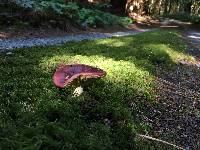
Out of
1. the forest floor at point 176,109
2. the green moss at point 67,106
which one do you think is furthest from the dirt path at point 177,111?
the green moss at point 67,106

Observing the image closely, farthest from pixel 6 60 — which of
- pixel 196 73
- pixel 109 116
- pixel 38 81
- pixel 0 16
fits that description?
pixel 0 16

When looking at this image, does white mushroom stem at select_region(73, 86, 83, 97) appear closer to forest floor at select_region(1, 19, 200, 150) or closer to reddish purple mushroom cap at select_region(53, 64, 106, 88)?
reddish purple mushroom cap at select_region(53, 64, 106, 88)

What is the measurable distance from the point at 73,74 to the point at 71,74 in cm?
6

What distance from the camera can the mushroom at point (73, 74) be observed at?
504 cm

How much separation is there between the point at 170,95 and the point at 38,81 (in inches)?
110

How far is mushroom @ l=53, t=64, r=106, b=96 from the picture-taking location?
16.5 ft

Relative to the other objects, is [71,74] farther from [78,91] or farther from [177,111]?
[177,111]

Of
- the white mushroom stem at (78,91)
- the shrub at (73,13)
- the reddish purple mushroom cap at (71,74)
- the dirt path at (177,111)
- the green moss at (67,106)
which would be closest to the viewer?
the green moss at (67,106)

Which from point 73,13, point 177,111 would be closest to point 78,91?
point 177,111

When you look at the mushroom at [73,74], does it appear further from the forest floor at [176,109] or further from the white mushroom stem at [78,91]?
the forest floor at [176,109]

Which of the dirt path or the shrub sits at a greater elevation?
the shrub

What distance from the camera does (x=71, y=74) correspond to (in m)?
5.16

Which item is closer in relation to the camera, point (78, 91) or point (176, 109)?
point (78, 91)

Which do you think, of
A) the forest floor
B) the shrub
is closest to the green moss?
the forest floor
